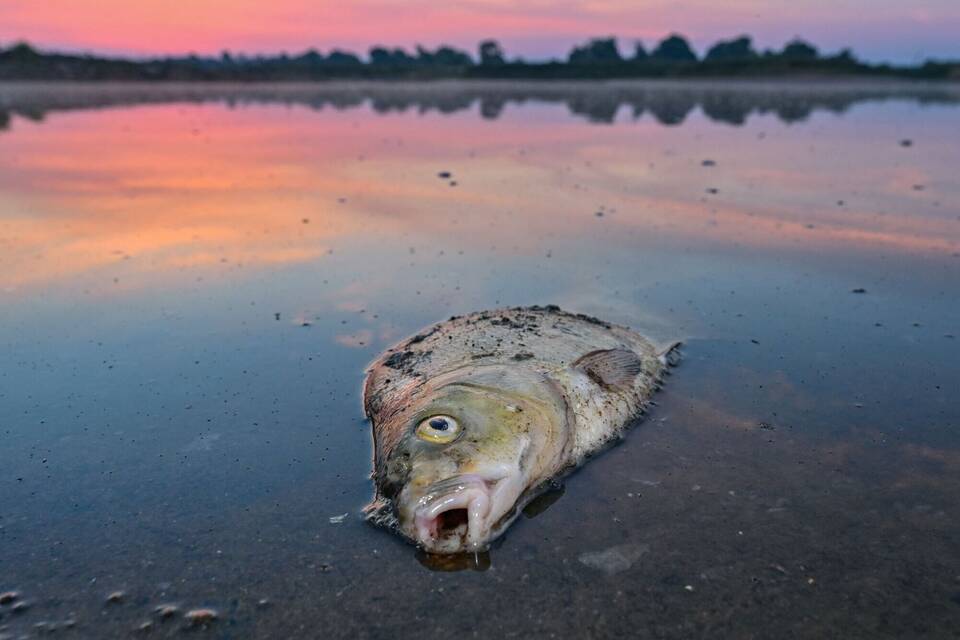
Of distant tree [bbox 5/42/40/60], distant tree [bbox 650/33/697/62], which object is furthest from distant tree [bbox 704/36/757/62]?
distant tree [bbox 5/42/40/60]

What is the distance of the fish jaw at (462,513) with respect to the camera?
3363mm

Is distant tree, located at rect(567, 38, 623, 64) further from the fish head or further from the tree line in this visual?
the fish head

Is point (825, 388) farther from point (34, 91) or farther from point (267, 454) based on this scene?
point (34, 91)

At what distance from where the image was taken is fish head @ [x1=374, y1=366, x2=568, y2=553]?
3.41m

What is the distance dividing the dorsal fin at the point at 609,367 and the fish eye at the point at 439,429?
1.42 metres

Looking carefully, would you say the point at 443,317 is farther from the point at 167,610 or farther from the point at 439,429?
the point at 167,610

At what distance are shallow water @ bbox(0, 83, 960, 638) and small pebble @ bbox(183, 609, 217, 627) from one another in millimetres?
50

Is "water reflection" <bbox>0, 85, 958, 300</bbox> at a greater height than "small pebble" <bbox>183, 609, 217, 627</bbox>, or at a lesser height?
greater

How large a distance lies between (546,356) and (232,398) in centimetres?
221

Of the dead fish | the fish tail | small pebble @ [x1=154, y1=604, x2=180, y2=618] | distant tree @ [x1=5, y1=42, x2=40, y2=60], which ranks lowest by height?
small pebble @ [x1=154, y1=604, x2=180, y2=618]

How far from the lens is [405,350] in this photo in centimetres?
551

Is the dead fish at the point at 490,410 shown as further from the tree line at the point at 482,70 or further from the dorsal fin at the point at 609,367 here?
the tree line at the point at 482,70

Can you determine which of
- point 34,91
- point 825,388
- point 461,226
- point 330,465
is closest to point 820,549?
point 825,388

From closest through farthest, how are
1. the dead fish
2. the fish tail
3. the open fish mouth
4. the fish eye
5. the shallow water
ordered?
the shallow water → the open fish mouth → the dead fish → the fish eye → the fish tail
